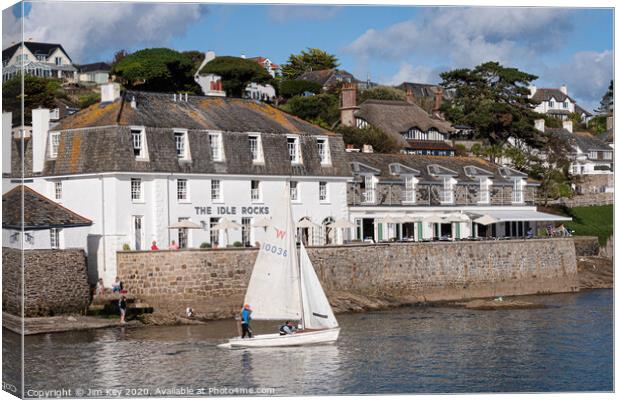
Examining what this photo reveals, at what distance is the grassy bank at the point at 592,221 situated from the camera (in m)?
78.3

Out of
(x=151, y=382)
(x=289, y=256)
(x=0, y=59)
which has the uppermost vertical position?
(x=0, y=59)

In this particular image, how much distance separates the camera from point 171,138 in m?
54.3

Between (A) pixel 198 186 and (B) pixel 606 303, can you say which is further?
(B) pixel 606 303

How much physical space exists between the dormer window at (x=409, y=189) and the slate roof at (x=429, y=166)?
0.64 m

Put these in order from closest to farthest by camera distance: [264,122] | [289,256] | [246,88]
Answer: [289,256], [264,122], [246,88]

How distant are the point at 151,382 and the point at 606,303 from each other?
32.2 metres

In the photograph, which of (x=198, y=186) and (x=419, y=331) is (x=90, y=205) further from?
(x=419, y=331)

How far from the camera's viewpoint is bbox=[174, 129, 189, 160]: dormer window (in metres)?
54.5

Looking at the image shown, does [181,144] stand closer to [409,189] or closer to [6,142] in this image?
[409,189]

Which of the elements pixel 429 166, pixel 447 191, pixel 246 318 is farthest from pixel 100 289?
pixel 429 166

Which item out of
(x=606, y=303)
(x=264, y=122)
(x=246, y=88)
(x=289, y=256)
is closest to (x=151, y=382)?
(x=289, y=256)

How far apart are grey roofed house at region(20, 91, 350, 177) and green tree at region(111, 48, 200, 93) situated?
8758mm

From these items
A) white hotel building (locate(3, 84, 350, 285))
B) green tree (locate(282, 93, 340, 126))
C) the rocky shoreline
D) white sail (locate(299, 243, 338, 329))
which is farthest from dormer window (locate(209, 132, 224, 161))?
green tree (locate(282, 93, 340, 126))

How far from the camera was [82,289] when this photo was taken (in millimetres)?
51156
